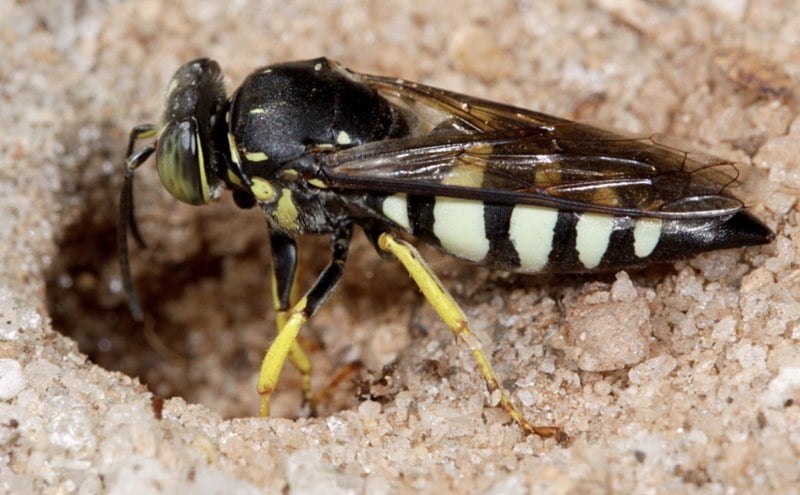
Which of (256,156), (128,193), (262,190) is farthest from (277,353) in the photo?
(128,193)

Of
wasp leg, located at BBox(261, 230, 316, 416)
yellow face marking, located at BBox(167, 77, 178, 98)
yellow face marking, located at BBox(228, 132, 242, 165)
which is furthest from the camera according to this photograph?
wasp leg, located at BBox(261, 230, 316, 416)

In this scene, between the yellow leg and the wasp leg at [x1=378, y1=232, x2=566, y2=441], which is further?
the yellow leg

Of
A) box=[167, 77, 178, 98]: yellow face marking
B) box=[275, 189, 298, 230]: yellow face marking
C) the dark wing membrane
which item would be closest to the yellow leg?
box=[275, 189, 298, 230]: yellow face marking

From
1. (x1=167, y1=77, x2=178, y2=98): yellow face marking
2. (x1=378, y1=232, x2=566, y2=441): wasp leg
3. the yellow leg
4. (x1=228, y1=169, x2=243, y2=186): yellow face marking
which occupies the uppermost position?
(x1=167, y1=77, x2=178, y2=98): yellow face marking

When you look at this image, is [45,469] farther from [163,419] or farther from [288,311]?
[288,311]

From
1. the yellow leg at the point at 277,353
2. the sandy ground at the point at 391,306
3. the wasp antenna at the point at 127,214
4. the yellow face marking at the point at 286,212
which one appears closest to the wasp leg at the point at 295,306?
the yellow leg at the point at 277,353

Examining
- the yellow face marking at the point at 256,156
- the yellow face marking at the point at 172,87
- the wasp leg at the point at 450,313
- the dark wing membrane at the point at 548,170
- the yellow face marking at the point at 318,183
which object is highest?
the dark wing membrane at the point at 548,170

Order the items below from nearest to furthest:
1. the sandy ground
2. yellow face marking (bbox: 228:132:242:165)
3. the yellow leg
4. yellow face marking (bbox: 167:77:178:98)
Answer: the sandy ground
the yellow leg
yellow face marking (bbox: 228:132:242:165)
yellow face marking (bbox: 167:77:178:98)

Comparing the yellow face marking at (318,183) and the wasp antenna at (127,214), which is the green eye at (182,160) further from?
the yellow face marking at (318,183)

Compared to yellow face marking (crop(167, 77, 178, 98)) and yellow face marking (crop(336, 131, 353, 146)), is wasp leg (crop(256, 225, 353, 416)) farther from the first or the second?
yellow face marking (crop(167, 77, 178, 98))
